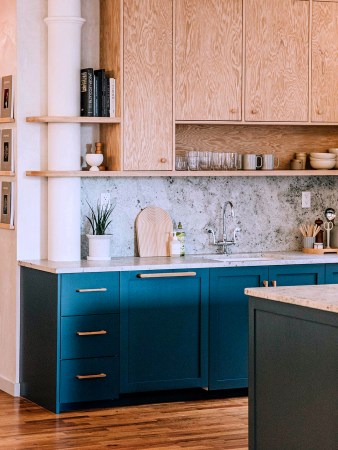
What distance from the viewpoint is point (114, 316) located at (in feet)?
18.0

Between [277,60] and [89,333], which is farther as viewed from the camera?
[277,60]

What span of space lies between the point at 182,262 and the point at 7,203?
1.15 meters

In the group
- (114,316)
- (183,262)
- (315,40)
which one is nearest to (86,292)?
(114,316)

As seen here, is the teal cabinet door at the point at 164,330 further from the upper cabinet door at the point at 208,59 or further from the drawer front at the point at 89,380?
the upper cabinet door at the point at 208,59

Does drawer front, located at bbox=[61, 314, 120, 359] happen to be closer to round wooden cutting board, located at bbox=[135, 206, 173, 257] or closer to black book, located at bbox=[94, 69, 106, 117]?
round wooden cutting board, located at bbox=[135, 206, 173, 257]

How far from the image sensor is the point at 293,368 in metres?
3.83

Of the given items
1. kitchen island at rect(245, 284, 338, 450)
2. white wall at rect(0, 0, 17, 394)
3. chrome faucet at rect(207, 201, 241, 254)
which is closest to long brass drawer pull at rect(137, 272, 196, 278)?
chrome faucet at rect(207, 201, 241, 254)

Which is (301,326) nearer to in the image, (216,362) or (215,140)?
(216,362)

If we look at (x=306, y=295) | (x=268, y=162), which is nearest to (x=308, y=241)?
(x=268, y=162)

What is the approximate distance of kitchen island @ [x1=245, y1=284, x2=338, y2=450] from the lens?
3.59 meters

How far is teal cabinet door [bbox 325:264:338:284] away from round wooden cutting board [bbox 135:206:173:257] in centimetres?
101

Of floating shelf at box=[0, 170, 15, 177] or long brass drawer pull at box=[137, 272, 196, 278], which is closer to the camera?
long brass drawer pull at box=[137, 272, 196, 278]

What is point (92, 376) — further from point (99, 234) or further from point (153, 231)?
point (153, 231)

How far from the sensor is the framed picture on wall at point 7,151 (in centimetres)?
583
